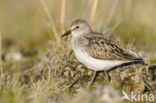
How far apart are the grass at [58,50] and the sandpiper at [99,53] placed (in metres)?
0.44

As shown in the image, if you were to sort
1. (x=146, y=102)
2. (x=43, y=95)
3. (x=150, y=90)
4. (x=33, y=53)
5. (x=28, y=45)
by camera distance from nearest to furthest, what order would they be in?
(x=43, y=95) → (x=146, y=102) → (x=150, y=90) → (x=33, y=53) → (x=28, y=45)

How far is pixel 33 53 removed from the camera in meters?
11.0

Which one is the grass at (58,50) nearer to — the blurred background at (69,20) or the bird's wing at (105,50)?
the blurred background at (69,20)

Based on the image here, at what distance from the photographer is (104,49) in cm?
720

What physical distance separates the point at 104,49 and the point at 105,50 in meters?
0.03

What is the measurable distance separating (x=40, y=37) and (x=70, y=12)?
6.07 ft

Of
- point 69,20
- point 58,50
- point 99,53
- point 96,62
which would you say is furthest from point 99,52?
point 69,20

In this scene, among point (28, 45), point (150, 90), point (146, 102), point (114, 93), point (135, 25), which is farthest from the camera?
point (28, 45)

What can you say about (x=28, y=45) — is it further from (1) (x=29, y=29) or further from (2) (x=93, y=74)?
(2) (x=93, y=74)

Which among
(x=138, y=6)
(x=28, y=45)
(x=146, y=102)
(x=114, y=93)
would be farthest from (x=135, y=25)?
(x=114, y=93)

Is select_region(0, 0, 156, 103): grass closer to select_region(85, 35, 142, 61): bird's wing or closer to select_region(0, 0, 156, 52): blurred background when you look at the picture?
select_region(0, 0, 156, 52): blurred background

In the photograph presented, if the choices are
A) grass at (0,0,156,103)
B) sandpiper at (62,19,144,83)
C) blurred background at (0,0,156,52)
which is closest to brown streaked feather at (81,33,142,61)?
sandpiper at (62,19,144,83)

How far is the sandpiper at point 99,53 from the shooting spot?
6984 mm

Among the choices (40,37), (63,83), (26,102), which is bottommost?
(26,102)
